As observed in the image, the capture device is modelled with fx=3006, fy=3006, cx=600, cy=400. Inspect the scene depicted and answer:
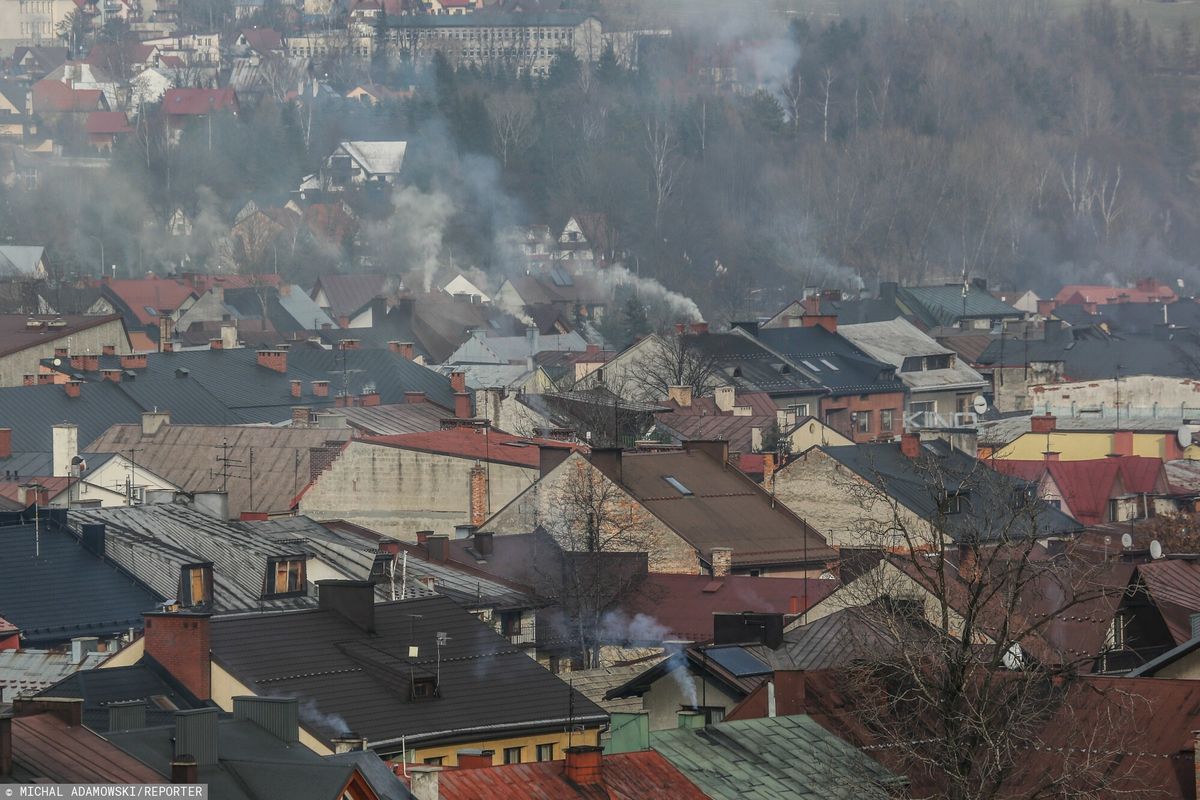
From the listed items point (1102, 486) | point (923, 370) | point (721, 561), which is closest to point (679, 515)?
point (721, 561)

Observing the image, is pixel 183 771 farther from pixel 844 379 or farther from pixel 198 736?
pixel 844 379

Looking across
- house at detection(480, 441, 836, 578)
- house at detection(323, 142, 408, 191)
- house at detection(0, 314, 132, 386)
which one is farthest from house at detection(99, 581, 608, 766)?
house at detection(323, 142, 408, 191)

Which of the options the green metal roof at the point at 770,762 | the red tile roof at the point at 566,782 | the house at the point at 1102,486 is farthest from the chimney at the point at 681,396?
the red tile roof at the point at 566,782

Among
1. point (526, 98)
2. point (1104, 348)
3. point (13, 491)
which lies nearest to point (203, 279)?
point (1104, 348)

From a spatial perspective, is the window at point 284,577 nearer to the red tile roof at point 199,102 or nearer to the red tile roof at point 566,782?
the red tile roof at point 566,782

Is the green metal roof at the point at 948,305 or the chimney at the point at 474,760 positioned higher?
the chimney at the point at 474,760

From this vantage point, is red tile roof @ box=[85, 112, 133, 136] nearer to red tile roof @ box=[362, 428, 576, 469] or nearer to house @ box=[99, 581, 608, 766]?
red tile roof @ box=[362, 428, 576, 469]
